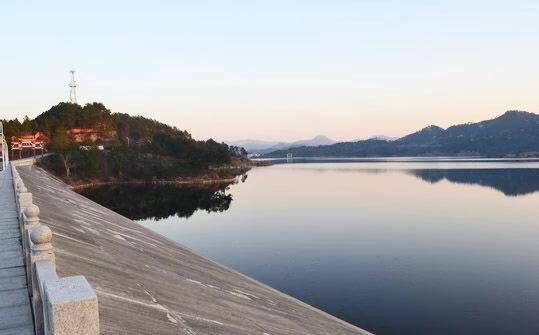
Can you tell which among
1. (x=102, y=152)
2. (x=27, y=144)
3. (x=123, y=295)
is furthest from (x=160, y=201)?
(x=123, y=295)

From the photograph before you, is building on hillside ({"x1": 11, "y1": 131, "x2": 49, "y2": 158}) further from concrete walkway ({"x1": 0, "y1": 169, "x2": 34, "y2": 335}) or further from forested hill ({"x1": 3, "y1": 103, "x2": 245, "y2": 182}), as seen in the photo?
concrete walkway ({"x1": 0, "y1": 169, "x2": 34, "y2": 335})

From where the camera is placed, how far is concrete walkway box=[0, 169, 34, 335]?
843 cm

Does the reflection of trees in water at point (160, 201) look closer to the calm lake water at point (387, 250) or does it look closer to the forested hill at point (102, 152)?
the calm lake water at point (387, 250)

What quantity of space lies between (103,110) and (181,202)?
100243 millimetres

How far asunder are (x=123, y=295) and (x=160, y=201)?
8031 centimetres

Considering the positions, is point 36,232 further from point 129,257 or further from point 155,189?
point 155,189

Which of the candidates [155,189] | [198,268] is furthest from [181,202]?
[198,268]

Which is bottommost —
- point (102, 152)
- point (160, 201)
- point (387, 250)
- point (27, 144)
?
point (387, 250)

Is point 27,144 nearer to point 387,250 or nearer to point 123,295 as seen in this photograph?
point 387,250

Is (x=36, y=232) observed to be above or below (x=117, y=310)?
above

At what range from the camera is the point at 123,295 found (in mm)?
12016

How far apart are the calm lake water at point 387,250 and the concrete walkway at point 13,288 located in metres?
19.9

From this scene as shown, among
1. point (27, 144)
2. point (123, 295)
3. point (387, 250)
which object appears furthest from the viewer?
point (27, 144)

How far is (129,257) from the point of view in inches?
795
